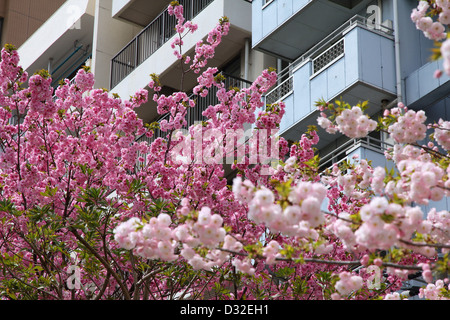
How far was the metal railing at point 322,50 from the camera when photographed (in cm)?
1373

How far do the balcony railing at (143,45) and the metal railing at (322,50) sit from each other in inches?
161

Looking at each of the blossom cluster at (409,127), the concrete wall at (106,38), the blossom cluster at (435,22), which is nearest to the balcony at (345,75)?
the blossom cluster at (435,22)

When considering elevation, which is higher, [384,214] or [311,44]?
[311,44]

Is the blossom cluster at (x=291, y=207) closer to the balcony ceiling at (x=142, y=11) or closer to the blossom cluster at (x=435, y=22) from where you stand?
the blossom cluster at (x=435, y=22)

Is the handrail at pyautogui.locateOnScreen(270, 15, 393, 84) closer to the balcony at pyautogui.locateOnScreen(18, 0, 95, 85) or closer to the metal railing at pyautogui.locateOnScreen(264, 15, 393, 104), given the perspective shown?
the metal railing at pyautogui.locateOnScreen(264, 15, 393, 104)

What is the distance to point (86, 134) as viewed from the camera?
11438mm

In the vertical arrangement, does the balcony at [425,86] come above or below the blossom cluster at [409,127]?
above

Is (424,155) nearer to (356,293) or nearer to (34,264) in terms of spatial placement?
(356,293)

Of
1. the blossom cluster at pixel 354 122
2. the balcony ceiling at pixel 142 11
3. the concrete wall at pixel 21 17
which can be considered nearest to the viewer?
the blossom cluster at pixel 354 122

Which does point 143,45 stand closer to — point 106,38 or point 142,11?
point 142,11

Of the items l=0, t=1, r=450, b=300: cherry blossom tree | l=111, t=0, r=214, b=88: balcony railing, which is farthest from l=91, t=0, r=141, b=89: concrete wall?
l=0, t=1, r=450, b=300: cherry blossom tree

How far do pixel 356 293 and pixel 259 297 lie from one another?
120 centimetres

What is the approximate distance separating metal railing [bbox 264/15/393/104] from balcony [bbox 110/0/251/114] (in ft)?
5.16
